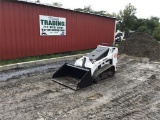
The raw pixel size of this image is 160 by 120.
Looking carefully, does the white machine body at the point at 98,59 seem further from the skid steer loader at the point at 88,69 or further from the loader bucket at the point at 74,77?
the loader bucket at the point at 74,77

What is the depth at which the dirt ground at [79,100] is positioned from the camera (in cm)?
341

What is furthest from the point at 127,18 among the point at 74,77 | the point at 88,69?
the point at 88,69

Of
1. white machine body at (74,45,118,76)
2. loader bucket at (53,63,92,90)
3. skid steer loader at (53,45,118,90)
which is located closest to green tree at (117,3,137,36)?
white machine body at (74,45,118,76)

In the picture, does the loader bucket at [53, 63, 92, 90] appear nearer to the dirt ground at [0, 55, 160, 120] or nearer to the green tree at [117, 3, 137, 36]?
the dirt ground at [0, 55, 160, 120]

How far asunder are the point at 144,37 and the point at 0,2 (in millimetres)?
8783

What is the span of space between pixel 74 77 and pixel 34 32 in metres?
4.12

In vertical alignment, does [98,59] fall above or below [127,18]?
below

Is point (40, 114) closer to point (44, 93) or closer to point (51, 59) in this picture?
point (44, 93)

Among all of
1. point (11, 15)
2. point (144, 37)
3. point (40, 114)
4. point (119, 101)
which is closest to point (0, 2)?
point (11, 15)

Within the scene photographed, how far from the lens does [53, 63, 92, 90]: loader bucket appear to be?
4.74 metres

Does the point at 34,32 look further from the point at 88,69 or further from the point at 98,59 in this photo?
the point at 88,69

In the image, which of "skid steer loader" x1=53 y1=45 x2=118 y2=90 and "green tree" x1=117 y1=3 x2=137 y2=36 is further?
"green tree" x1=117 y1=3 x2=137 y2=36

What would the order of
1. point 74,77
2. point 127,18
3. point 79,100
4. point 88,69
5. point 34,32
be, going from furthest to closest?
point 127,18 < point 34,32 < point 74,77 < point 88,69 < point 79,100

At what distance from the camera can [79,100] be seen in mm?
4078
